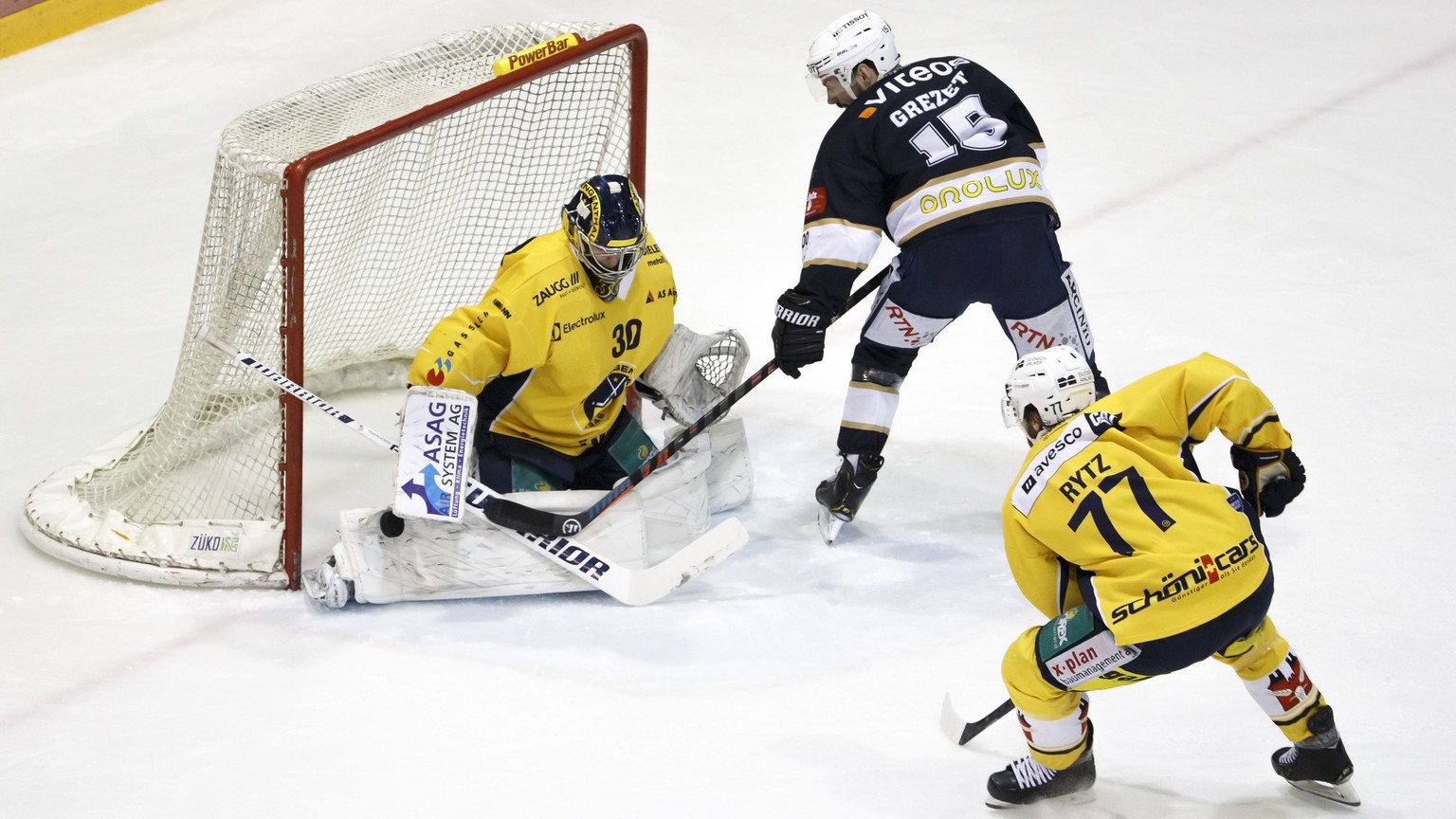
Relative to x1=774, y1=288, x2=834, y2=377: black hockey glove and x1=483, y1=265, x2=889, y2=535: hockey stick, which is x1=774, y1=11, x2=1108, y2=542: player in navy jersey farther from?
x1=483, y1=265, x2=889, y2=535: hockey stick

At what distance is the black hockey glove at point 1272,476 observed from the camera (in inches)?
103

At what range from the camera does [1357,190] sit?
17.1ft

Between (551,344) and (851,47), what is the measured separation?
36.7 inches

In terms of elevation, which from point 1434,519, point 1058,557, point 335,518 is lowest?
point 1434,519

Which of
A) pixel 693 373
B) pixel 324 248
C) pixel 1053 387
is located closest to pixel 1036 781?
pixel 1053 387

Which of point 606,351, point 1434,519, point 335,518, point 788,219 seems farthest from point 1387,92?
point 335,518

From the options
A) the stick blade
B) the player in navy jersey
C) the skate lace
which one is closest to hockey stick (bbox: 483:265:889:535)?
the stick blade

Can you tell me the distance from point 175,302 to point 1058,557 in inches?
125

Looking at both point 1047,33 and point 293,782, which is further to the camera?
point 1047,33

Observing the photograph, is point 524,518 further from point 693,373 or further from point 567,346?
point 693,373

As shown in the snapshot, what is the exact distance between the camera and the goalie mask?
10.1 ft

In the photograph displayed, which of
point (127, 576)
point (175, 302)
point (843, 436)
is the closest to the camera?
point (127, 576)

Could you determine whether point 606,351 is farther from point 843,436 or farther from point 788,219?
point 788,219

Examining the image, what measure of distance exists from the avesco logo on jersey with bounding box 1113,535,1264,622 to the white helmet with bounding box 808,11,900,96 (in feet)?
4.94
